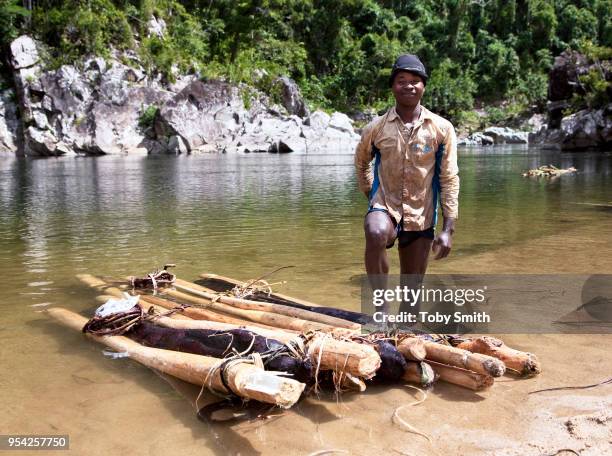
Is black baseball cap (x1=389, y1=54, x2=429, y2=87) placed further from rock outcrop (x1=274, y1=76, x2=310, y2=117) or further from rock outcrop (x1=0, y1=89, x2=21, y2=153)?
rock outcrop (x1=274, y1=76, x2=310, y2=117)

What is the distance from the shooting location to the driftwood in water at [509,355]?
346 centimetres

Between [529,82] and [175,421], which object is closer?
[175,421]

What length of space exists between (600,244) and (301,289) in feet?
15.8

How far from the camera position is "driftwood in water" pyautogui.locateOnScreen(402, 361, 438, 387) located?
3.35 meters

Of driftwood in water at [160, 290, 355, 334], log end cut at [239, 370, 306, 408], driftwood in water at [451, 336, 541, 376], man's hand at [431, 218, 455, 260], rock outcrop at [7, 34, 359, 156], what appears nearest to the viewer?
log end cut at [239, 370, 306, 408]

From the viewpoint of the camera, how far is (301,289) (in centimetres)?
593

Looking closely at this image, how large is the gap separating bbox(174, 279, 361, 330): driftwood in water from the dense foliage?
46245 millimetres

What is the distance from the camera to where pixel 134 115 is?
148 feet

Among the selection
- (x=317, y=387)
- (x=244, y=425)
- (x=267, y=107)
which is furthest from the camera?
(x=267, y=107)

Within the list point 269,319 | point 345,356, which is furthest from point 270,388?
point 269,319

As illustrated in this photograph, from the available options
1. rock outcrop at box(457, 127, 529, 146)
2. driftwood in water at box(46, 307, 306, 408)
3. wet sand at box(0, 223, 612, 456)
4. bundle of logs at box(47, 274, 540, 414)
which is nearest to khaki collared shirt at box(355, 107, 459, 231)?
A: bundle of logs at box(47, 274, 540, 414)

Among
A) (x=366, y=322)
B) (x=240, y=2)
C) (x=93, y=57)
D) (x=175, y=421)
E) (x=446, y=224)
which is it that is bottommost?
(x=175, y=421)

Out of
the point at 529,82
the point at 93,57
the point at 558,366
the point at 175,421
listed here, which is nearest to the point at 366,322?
the point at 558,366

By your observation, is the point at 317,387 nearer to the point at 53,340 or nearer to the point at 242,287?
the point at 242,287
